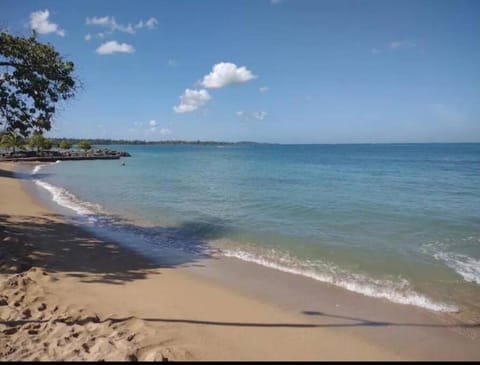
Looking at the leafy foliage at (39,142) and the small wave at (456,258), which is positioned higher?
the leafy foliage at (39,142)

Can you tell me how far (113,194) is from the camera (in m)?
22.2

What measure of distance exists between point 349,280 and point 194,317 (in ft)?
12.9

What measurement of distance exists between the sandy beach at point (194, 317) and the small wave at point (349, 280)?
0.34m

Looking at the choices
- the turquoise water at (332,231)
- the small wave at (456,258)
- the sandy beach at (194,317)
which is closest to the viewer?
the sandy beach at (194,317)

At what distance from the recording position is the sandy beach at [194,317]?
15.6 ft

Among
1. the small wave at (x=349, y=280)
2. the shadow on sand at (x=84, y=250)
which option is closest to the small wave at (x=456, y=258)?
the small wave at (x=349, y=280)

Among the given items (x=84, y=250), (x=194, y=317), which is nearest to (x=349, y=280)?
(x=194, y=317)

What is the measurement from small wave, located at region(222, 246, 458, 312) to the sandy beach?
0.34m

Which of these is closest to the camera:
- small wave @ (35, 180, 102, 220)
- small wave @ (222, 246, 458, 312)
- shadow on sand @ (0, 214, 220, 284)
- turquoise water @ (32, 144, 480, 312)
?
small wave @ (222, 246, 458, 312)

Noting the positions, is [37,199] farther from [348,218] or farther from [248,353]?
[248,353]

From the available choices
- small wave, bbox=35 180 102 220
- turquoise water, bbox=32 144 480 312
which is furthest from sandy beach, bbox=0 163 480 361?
small wave, bbox=35 180 102 220

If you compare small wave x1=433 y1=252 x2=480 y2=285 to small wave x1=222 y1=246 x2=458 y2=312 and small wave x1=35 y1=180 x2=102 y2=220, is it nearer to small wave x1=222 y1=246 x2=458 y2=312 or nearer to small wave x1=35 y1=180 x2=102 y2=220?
small wave x1=222 y1=246 x2=458 y2=312

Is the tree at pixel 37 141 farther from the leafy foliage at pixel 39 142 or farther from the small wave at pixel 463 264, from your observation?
the small wave at pixel 463 264

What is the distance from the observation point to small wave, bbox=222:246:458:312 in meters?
6.95
